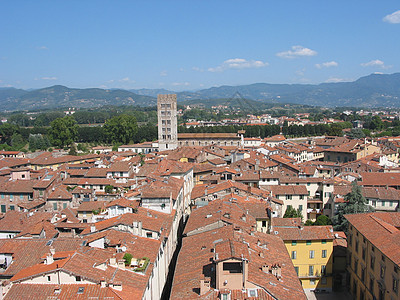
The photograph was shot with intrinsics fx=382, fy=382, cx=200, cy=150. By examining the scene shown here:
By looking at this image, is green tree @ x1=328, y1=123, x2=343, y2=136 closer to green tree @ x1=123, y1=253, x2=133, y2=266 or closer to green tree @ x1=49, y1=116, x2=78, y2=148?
green tree @ x1=49, y1=116, x2=78, y2=148

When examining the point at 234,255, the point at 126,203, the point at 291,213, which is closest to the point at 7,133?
the point at 126,203

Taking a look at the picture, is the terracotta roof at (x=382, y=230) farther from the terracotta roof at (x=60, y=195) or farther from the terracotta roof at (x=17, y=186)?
the terracotta roof at (x=17, y=186)

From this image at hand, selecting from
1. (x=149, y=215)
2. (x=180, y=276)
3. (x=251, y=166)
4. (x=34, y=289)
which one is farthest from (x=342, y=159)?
(x=34, y=289)

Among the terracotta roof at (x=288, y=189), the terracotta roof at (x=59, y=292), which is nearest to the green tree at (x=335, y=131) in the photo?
the terracotta roof at (x=288, y=189)

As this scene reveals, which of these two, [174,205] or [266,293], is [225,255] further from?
[174,205]

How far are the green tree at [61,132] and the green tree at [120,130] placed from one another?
993 cm

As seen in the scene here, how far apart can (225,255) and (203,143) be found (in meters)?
78.4

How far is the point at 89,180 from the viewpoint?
48469 millimetres

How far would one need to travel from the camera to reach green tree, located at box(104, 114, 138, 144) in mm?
106312

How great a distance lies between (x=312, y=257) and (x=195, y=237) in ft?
29.4

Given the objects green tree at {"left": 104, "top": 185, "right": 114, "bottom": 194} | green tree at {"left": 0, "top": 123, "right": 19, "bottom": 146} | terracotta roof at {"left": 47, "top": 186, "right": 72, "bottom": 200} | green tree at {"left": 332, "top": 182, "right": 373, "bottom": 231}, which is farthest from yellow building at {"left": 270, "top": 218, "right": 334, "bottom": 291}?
green tree at {"left": 0, "top": 123, "right": 19, "bottom": 146}

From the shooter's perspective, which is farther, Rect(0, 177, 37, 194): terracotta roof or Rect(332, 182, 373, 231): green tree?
Rect(0, 177, 37, 194): terracotta roof

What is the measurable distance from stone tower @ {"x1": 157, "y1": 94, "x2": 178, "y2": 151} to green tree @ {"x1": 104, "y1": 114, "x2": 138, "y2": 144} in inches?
795

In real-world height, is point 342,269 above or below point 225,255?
below
